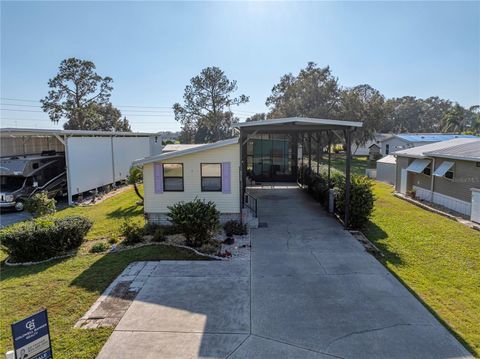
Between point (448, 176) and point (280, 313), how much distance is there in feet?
41.9

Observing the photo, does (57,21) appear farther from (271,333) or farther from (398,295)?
(398,295)

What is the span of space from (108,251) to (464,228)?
1210 centimetres

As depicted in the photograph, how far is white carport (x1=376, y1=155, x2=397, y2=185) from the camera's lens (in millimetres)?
23906

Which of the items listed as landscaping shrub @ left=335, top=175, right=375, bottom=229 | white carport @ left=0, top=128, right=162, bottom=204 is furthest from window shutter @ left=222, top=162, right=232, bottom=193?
white carport @ left=0, top=128, right=162, bottom=204

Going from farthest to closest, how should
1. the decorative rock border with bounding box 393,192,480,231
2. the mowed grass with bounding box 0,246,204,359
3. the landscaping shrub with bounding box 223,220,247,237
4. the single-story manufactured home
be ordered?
the decorative rock border with bounding box 393,192,480,231 < the single-story manufactured home < the landscaping shrub with bounding box 223,220,247,237 < the mowed grass with bounding box 0,246,204,359

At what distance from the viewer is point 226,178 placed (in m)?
11.9

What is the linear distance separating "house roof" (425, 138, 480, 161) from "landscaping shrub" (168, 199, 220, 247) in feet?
34.1

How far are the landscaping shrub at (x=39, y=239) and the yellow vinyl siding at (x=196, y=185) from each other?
306cm

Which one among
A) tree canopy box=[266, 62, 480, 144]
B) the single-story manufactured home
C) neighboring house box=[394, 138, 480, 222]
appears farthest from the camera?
tree canopy box=[266, 62, 480, 144]

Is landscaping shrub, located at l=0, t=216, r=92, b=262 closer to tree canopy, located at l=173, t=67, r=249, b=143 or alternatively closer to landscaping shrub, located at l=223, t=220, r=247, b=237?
landscaping shrub, located at l=223, t=220, r=247, b=237

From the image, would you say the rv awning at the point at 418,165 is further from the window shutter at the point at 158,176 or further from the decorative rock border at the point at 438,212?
the window shutter at the point at 158,176

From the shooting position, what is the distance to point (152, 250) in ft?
30.8

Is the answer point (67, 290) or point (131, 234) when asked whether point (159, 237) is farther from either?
point (67, 290)

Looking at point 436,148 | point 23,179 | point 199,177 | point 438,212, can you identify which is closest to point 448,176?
point 438,212
